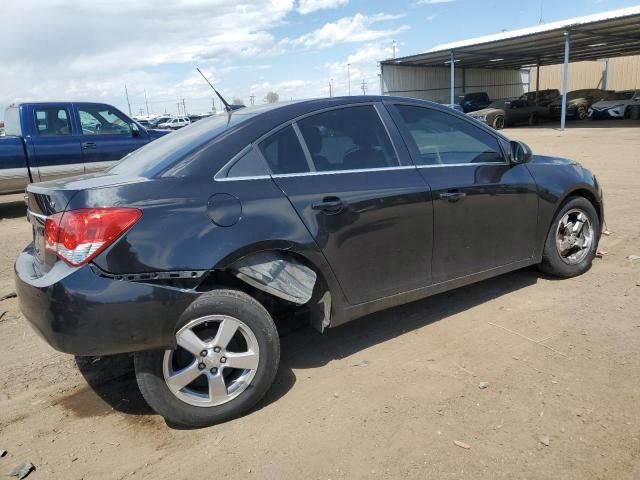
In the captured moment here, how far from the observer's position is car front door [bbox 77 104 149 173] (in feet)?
31.7

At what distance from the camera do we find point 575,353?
343cm

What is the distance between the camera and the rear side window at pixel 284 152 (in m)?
3.10

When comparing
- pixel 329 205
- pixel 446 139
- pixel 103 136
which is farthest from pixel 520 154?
pixel 103 136

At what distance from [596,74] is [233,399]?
5235 centimetres

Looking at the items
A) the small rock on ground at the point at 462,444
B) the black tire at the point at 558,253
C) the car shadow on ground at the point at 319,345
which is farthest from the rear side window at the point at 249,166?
the black tire at the point at 558,253

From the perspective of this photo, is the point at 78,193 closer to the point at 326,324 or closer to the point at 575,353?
the point at 326,324

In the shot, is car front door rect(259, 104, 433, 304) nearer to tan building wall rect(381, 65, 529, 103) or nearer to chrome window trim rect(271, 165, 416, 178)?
chrome window trim rect(271, 165, 416, 178)

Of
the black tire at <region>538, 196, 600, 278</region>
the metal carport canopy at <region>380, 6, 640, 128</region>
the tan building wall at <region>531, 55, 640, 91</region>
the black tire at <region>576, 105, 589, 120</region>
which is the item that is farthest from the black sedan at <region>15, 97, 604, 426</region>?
the tan building wall at <region>531, 55, 640, 91</region>

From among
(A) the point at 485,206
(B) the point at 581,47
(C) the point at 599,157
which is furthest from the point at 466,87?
(A) the point at 485,206

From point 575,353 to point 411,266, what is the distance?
120 cm

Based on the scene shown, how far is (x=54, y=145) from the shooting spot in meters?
9.34

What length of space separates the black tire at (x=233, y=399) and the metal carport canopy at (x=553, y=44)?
83.3 ft

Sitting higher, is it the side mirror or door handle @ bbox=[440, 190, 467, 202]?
the side mirror

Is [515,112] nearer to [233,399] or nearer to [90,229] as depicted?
[233,399]
